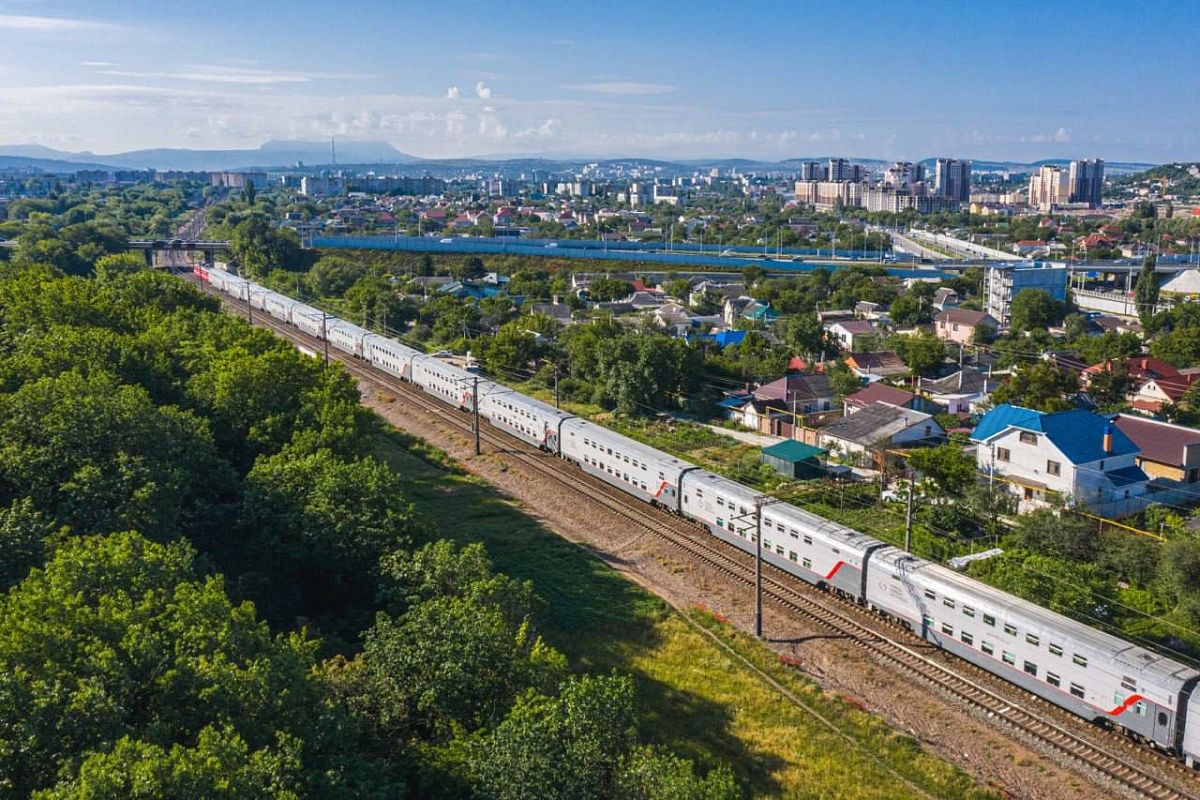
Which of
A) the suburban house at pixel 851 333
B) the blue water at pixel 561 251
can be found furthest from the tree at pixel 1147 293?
the blue water at pixel 561 251

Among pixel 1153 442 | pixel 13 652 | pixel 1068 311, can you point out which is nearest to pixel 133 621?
pixel 13 652

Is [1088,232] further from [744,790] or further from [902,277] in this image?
[744,790]

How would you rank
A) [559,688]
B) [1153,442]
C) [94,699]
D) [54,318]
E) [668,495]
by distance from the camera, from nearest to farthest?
[94,699] → [559,688] → [668,495] → [1153,442] → [54,318]

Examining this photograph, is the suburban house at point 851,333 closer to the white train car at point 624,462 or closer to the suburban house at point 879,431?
the suburban house at point 879,431

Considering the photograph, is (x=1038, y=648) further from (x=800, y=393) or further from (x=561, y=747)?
(x=800, y=393)

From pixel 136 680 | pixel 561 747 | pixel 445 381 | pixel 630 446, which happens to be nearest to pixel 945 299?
pixel 445 381

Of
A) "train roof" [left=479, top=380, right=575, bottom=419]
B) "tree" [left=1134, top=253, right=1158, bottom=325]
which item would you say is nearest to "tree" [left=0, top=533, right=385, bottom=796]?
"train roof" [left=479, top=380, right=575, bottom=419]

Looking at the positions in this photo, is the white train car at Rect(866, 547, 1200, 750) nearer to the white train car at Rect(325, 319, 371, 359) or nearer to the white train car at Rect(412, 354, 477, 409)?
the white train car at Rect(412, 354, 477, 409)
